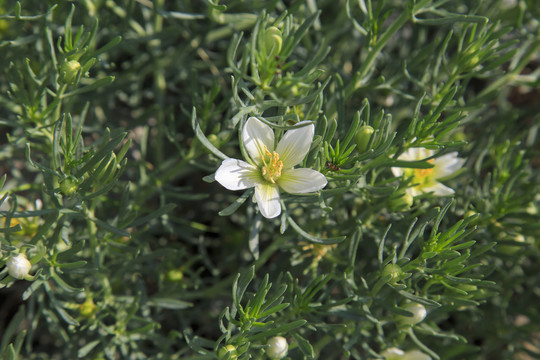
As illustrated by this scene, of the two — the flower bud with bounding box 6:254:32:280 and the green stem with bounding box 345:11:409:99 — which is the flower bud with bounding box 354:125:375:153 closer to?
the green stem with bounding box 345:11:409:99

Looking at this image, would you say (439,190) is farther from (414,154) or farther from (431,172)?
(414,154)

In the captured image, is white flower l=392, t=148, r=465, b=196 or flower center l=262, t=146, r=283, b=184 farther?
white flower l=392, t=148, r=465, b=196

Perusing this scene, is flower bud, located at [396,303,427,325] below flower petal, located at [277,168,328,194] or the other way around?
below

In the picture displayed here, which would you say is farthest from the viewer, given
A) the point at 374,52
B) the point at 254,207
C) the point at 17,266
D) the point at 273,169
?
the point at 254,207

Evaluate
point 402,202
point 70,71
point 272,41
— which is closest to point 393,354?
point 402,202

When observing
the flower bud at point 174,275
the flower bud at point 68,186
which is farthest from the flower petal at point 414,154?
the flower bud at point 68,186

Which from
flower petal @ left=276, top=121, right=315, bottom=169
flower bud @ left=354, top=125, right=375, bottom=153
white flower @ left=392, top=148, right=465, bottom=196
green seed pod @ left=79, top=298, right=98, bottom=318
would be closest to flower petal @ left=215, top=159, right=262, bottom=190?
flower petal @ left=276, top=121, right=315, bottom=169

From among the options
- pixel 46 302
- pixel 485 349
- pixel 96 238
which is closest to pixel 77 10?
pixel 96 238
